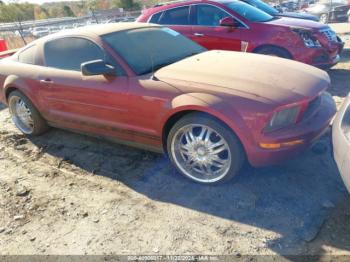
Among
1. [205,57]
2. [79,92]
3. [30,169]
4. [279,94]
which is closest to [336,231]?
[279,94]

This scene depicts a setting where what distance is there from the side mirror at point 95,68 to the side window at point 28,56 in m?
1.44

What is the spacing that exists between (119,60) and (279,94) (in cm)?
169

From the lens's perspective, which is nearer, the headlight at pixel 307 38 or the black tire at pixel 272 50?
the headlight at pixel 307 38

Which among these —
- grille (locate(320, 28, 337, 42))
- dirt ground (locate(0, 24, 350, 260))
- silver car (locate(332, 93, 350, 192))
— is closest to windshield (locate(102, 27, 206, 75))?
dirt ground (locate(0, 24, 350, 260))

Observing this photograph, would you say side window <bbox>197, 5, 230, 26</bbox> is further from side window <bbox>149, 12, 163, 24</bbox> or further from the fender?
the fender

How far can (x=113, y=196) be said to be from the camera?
3.37 m

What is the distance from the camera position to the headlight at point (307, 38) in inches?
240

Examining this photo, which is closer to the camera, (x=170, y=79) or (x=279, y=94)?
(x=279, y=94)

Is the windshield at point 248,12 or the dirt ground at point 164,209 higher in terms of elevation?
the windshield at point 248,12

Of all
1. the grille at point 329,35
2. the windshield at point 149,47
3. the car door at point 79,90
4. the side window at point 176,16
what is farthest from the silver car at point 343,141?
the side window at point 176,16

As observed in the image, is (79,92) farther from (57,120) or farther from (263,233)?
(263,233)

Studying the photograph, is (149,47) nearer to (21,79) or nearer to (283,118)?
(283,118)

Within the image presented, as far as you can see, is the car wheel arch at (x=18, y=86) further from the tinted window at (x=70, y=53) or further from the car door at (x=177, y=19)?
the car door at (x=177, y=19)

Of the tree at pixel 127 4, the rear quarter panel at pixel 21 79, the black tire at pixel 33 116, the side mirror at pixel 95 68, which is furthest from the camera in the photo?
the tree at pixel 127 4
